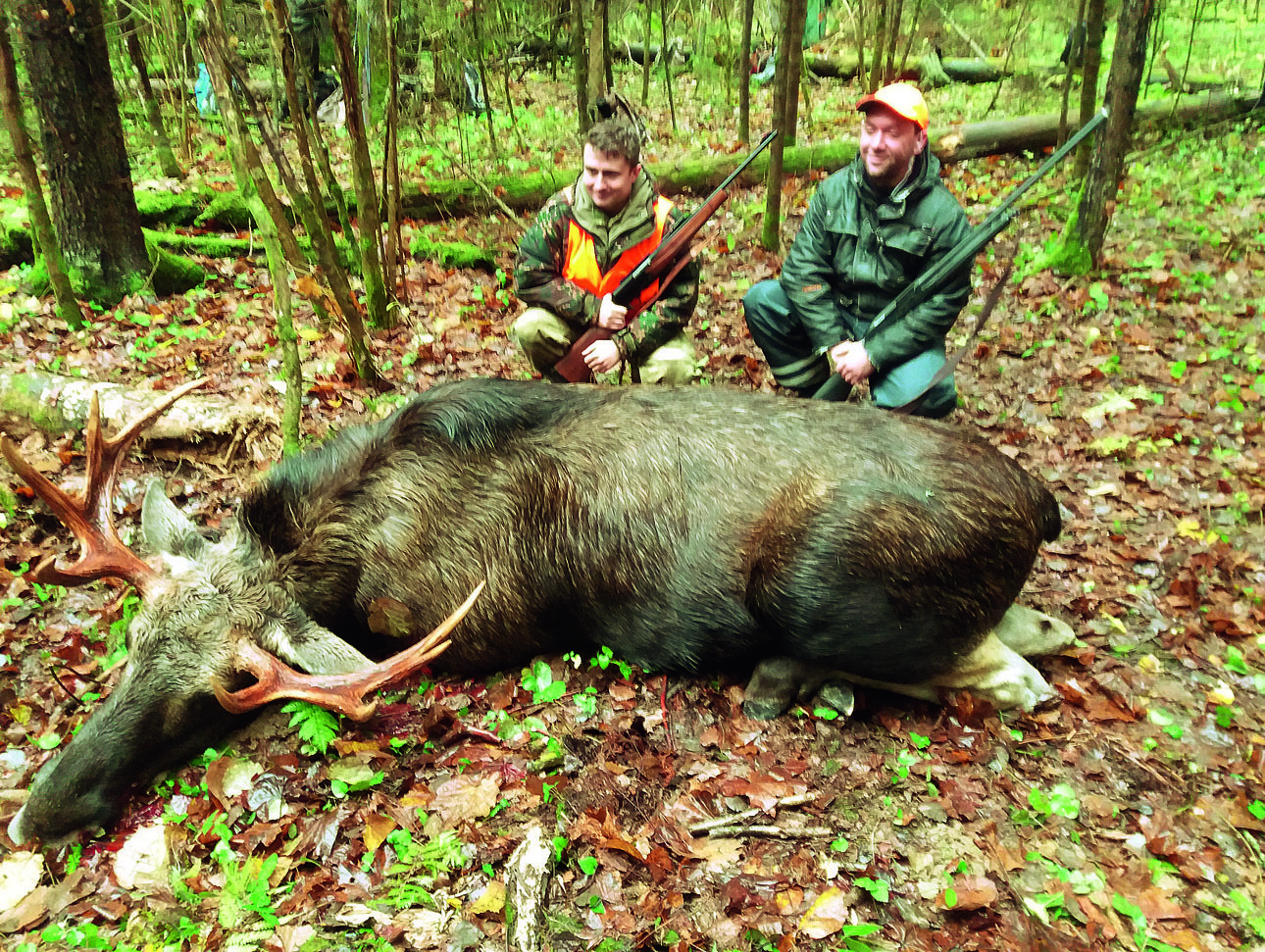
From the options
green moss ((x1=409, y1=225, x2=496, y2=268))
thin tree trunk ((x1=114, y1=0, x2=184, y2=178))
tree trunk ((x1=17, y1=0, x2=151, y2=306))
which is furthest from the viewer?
thin tree trunk ((x1=114, y1=0, x2=184, y2=178))

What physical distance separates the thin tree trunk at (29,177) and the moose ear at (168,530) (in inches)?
126

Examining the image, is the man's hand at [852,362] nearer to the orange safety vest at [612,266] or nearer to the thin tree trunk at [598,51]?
the orange safety vest at [612,266]

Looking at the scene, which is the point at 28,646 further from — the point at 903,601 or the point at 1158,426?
the point at 1158,426

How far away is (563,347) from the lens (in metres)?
5.62

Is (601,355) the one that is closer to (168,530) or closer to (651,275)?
(651,275)

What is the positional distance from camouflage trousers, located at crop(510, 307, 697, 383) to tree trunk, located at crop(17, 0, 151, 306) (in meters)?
3.84

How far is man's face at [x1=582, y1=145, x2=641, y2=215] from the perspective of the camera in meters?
4.88

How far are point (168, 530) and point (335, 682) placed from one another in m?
1.27

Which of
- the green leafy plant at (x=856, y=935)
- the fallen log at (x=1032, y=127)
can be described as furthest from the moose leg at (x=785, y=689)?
the fallen log at (x=1032, y=127)

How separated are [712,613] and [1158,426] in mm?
3746

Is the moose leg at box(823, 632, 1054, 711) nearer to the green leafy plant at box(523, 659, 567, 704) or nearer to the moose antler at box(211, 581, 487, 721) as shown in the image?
the green leafy plant at box(523, 659, 567, 704)

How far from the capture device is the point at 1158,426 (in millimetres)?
5496

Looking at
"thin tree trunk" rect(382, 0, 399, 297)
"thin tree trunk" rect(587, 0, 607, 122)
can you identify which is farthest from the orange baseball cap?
"thin tree trunk" rect(587, 0, 607, 122)

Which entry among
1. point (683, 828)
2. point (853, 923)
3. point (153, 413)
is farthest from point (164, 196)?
point (853, 923)
